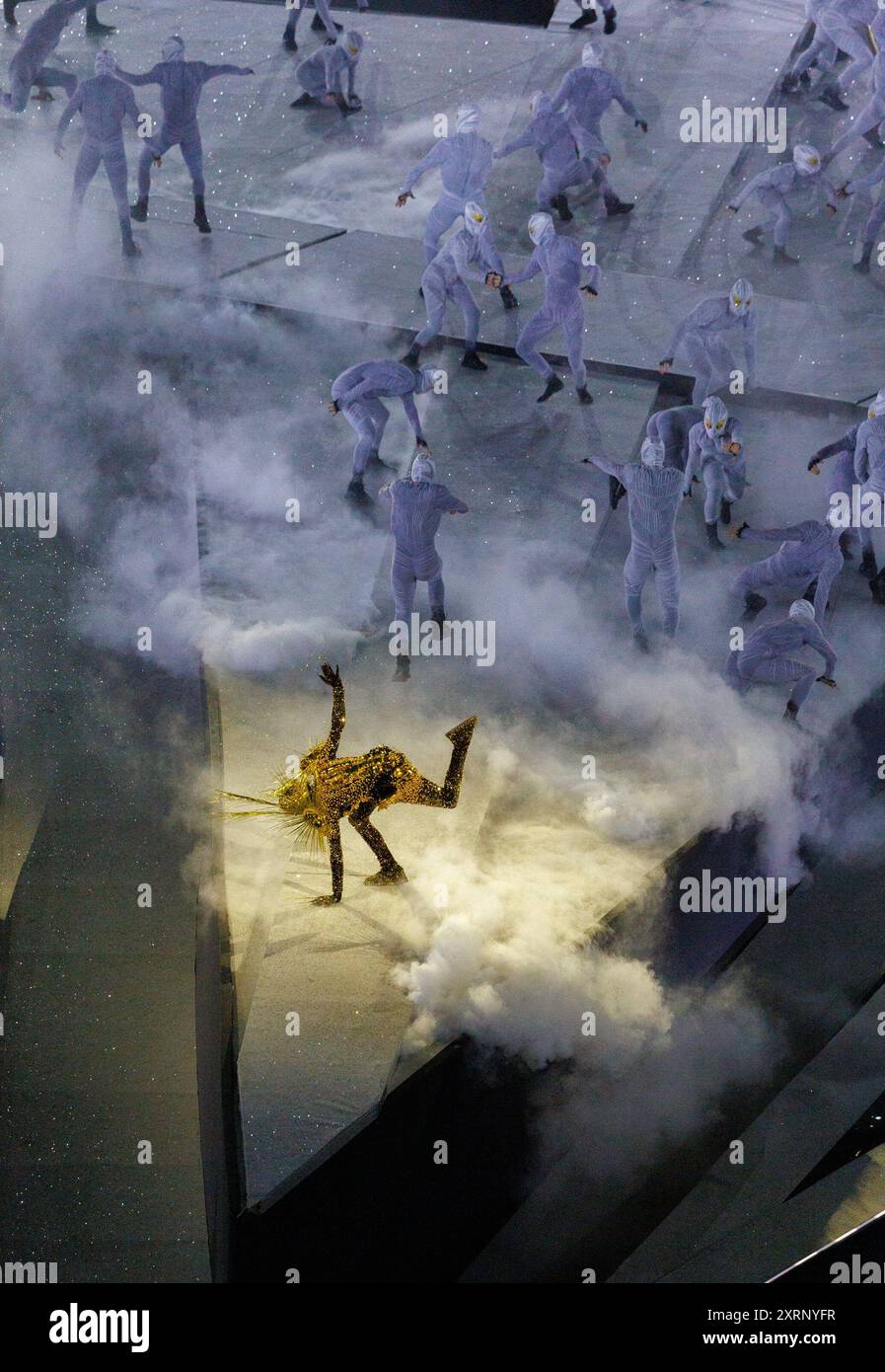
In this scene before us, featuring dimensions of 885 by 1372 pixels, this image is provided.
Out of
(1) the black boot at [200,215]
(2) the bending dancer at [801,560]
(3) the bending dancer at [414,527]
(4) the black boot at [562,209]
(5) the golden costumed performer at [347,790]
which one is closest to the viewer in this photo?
(5) the golden costumed performer at [347,790]

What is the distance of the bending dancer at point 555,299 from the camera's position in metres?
12.9

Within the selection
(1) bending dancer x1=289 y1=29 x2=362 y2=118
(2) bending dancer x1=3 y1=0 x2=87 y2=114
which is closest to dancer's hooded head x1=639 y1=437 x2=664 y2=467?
(1) bending dancer x1=289 y1=29 x2=362 y2=118

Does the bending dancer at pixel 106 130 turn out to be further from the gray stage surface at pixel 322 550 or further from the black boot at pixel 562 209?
the black boot at pixel 562 209

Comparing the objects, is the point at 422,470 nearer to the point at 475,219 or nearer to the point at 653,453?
the point at 653,453

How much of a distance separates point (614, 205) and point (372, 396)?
4.35m

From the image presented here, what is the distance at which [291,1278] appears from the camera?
8.70 metres

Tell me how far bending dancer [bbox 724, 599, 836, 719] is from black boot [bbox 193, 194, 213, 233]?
6207 mm

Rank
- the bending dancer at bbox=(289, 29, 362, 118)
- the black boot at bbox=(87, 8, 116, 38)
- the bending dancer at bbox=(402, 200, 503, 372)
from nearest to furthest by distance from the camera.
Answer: the bending dancer at bbox=(402, 200, 503, 372) < the bending dancer at bbox=(289, 29, 362, 118) < the black boot at bbox=(87, 8, 116, 38)

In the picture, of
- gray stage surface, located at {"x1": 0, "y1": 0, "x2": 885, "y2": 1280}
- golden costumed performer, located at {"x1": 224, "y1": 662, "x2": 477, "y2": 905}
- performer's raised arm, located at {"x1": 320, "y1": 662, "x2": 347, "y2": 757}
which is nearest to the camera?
gray stage surface, located at {"x1": 0, "y1": 0, "x2": 885, "y2": 1280}

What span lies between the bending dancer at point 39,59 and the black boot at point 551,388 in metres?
5.35

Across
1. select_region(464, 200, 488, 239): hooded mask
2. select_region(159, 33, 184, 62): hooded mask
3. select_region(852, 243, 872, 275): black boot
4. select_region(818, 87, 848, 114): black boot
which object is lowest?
select_region(464, 200, 488, 239): hooded mask

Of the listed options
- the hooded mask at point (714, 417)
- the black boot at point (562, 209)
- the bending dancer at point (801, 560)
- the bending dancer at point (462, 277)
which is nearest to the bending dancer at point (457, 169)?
the bending dancer at point (462, 277)

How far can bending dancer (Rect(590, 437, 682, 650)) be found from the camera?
37.3ft

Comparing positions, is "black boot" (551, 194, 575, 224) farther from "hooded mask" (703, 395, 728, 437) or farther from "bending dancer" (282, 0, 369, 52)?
"hooded mask" (703, 395, 728, 437)
